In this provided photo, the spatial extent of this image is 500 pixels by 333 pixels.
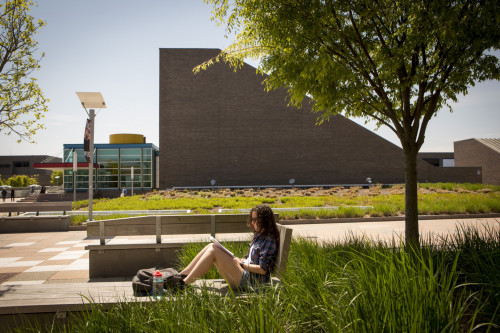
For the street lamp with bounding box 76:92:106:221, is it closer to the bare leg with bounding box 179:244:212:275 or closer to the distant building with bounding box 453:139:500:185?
the bare leg with bounding box 179:244:212:275

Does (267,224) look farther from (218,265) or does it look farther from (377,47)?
(377,47)

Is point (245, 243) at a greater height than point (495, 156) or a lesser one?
lesser

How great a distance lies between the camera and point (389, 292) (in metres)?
2.74

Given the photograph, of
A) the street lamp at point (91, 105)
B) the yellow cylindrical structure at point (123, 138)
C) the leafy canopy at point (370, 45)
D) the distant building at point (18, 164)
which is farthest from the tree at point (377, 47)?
the distant building at point (18, 164)

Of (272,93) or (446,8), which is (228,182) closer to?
(272,93)

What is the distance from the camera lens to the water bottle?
11.9 ft

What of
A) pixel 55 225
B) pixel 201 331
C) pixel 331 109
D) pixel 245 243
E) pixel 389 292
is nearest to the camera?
pixel 201 331

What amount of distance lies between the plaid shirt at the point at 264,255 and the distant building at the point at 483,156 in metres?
43.1

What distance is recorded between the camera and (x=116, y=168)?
3791 centimetres

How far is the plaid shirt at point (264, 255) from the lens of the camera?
4234mm

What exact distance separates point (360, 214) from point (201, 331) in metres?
12.9

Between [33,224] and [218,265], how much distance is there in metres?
10.9

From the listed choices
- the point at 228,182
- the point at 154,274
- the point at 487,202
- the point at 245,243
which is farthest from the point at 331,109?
the point at 228,182

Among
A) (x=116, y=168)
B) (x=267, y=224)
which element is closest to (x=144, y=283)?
(x=267, y=224)
